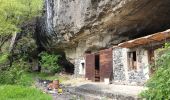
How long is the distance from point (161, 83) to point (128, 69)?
27.5 feet

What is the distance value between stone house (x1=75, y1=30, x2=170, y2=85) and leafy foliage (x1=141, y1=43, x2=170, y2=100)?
3421 mm

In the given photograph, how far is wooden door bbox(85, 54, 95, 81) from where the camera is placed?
20953mm

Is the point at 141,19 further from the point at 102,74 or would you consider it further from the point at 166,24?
the point at 102,74

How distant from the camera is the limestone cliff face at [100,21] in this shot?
57.4 ft

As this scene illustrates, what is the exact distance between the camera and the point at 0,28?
2159 cm

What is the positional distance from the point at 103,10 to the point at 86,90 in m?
5.30

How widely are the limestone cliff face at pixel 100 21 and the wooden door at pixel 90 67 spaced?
3.52 feet

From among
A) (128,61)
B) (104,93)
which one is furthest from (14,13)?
(104,93)

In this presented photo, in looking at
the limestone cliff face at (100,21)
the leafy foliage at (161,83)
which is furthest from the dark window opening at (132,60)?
the leafy foliage at (161,83)

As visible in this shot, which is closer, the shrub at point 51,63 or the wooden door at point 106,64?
the wooden door at point 106,64

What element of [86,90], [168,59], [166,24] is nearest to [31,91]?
[86,90]

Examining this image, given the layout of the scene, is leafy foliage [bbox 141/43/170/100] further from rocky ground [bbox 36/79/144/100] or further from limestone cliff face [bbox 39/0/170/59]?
limestone cliff face [bbox 39/0/170/59]

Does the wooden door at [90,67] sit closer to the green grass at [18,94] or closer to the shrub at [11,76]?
the shrub at [11,76]

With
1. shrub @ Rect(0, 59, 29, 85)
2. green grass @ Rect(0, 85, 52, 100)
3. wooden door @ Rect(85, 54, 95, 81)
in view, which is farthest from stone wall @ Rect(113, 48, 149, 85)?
shrub @ Rect(0, 59, 29, 85)
